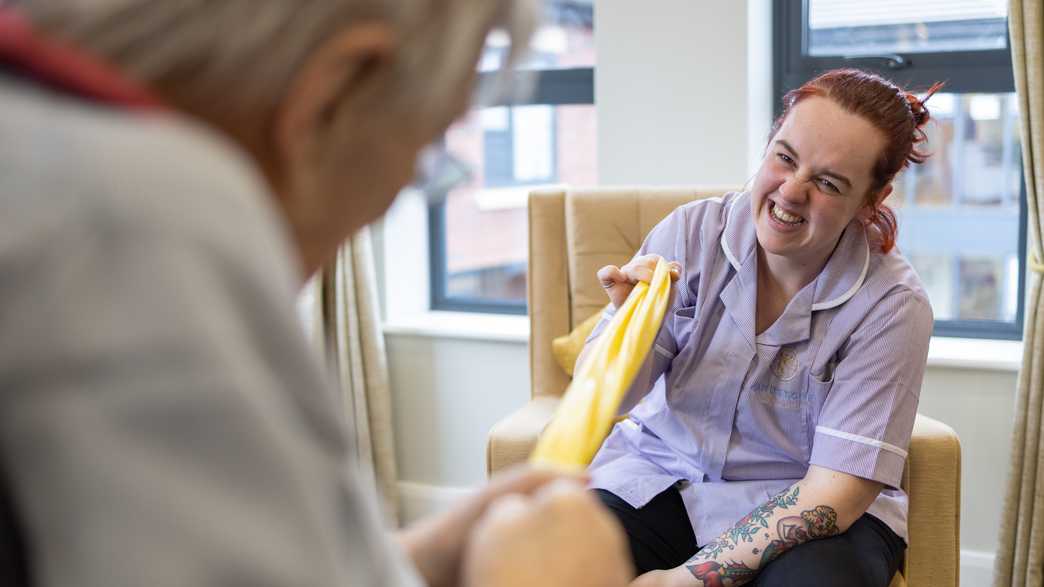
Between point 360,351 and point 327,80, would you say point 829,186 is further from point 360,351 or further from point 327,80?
point 360,351

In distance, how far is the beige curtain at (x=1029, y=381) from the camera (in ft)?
8.63

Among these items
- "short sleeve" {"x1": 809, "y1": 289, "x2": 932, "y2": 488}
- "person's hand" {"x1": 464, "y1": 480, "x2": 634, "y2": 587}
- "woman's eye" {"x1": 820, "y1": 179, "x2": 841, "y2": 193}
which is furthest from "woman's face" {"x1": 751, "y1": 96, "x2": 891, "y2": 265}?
"person's hand" {"x1": 464, "y1": 480, "x2": 634, "y2": 587}

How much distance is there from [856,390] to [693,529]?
403mm

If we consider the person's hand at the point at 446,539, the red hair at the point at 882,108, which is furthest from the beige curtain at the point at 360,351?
the person's hand at the point at 446,539

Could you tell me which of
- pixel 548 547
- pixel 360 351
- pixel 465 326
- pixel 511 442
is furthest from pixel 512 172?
pixel 548 547

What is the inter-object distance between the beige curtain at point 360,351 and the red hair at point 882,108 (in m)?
1.77

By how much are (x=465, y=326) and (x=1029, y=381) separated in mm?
1703

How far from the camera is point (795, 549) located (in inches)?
72.9

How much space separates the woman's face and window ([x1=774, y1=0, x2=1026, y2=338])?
1.32 meters

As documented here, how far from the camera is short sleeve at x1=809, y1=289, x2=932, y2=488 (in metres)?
1.87

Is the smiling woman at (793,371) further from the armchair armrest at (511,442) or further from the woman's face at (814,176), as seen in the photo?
the armchair armrest at (511,442)

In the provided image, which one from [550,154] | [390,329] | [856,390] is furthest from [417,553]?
[550,154]

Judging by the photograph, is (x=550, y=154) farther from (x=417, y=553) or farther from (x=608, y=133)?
(x=417, y=553)

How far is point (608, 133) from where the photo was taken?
10.8 ft
